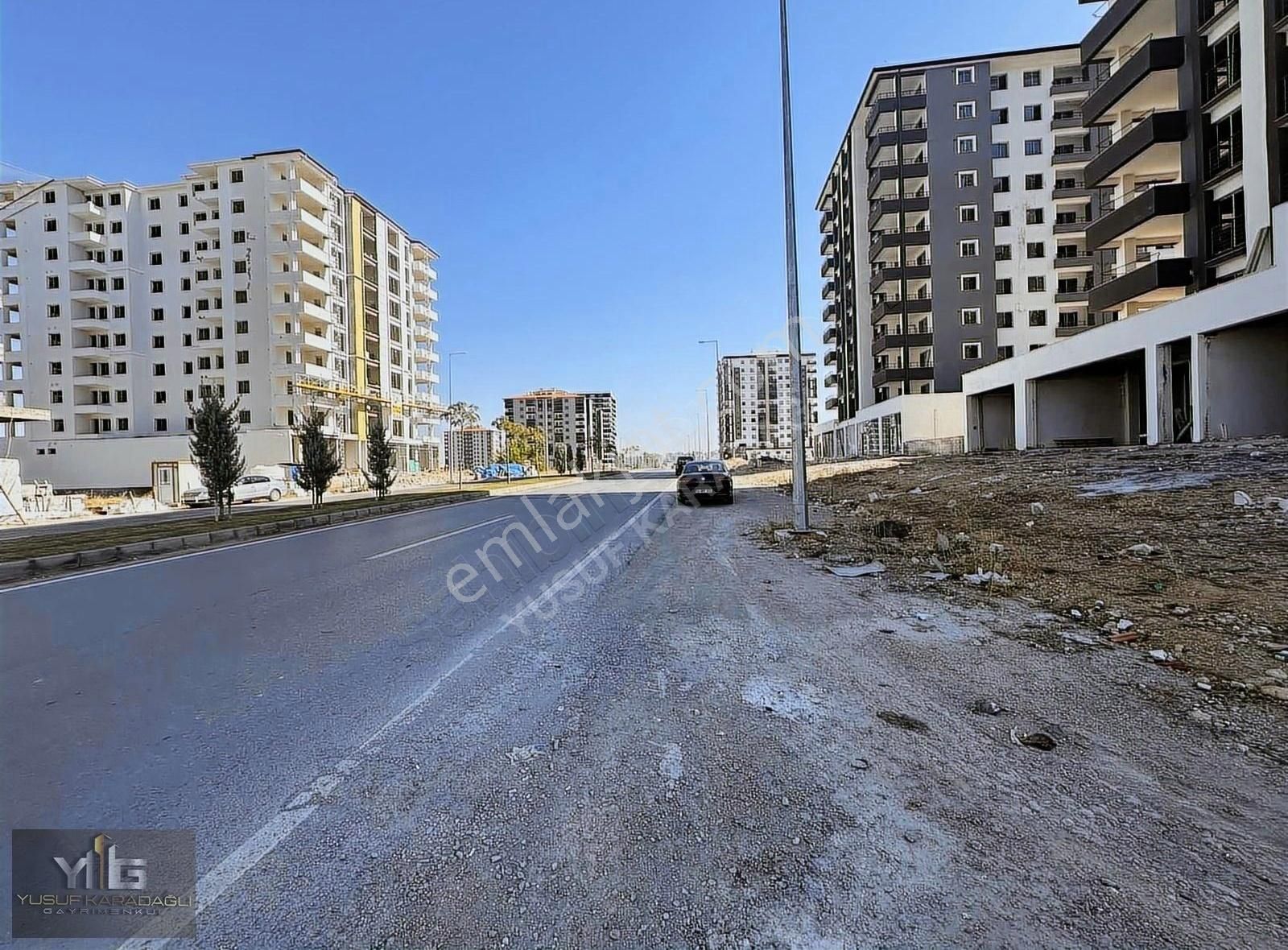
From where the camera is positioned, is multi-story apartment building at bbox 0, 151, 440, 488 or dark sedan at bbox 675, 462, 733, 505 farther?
multi-story apartment building at bbox 0, 151, 440, 488

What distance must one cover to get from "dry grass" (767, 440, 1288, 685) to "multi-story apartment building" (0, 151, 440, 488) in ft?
175

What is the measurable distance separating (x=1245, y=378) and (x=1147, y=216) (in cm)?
1067

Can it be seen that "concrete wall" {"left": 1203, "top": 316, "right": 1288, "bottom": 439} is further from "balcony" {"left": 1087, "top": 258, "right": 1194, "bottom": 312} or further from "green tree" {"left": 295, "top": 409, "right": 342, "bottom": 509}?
"green tree" {"left": 295, "top": 409, "right": 342, "bottom": 509}

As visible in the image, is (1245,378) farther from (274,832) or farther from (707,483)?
(274,832)

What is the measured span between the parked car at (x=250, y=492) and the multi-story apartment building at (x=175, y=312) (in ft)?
55.5

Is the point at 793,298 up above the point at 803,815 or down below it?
above

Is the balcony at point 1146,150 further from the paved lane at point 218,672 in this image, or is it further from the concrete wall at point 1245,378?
the paved lane at point 218,672

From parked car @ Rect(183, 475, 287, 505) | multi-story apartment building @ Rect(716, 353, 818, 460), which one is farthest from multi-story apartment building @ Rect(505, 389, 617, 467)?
parked car @ Rect(183, 475, 287, 505)

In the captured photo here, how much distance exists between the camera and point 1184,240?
26.7 metres

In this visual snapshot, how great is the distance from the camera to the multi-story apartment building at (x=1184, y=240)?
19969 millimetres

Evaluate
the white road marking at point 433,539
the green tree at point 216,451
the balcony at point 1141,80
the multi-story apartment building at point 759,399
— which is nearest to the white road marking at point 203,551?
the green tree at point 216,451

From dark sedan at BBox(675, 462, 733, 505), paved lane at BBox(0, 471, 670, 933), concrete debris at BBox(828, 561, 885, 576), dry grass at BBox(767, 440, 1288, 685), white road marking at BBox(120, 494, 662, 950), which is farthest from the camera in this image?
dark sedan at BBox(675, 462, 733, 505)

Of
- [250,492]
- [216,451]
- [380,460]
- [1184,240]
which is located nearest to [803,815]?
[216,451]

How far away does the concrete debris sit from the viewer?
8.69 metres
